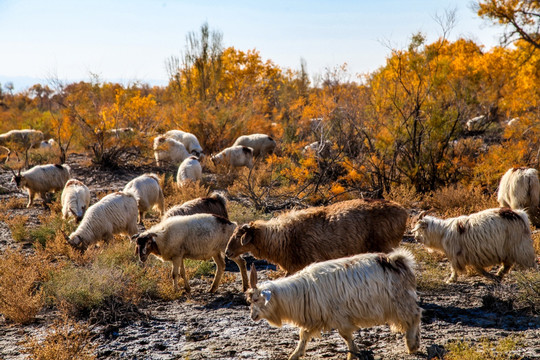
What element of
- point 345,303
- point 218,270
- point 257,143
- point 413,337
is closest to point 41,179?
point 257,143

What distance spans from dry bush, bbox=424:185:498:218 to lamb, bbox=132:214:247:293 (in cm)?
496

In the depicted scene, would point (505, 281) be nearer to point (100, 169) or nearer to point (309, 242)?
point (309, 242)

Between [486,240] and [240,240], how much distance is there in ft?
11.3

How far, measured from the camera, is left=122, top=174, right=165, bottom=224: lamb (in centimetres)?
1118

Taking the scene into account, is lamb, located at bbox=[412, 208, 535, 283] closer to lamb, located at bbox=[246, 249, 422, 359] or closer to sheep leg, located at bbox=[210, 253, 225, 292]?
lamb, located at bbox=[246, 249, 422, 359]

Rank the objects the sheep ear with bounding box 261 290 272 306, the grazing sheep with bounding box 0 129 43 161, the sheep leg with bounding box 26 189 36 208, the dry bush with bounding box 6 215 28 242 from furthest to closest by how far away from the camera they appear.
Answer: the grazing sheep with bounding box 0 129 43 161 → the sheep leg with bounding box 26 189 36 208 → the dry bush with bounding box 6 215 28 242 → the sheep ear with bounding box 261 290 272 306

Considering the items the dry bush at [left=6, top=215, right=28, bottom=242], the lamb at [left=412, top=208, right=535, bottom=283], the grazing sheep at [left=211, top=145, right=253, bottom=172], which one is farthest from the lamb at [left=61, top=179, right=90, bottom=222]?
the lamb at [left=412, top=208, right=535, bottom=283]

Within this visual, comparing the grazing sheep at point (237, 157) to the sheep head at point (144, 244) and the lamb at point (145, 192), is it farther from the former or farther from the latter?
the sheep head at point (144, 244)

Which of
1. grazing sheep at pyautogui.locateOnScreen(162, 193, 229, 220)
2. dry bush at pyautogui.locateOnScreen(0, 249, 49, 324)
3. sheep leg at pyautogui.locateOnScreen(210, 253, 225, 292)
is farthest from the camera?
grazing sheep at pyautogui.locateOnScreen(162, 193, 229, 220)

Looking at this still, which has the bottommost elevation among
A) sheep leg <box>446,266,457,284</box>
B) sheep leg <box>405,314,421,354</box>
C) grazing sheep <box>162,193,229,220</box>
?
sheep leg <box>446,266,457,284</box>

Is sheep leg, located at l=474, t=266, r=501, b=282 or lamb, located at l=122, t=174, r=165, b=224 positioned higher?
lamb, located at l=122, t=174, r=165, b=224

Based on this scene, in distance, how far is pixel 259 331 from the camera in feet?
19.4

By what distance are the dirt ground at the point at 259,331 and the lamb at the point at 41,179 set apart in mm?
7739

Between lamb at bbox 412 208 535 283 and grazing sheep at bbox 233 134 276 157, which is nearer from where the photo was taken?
lamb at bbox 412 208 535 283
